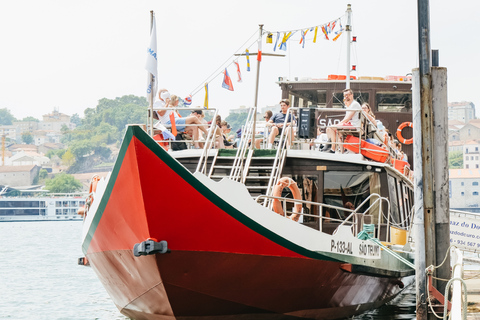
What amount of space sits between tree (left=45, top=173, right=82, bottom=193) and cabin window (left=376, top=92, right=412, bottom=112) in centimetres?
12909

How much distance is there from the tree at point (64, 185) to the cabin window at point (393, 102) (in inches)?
5082

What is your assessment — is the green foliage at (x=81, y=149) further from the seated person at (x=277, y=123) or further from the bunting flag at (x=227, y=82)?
the seated person at (x=277, y=123)

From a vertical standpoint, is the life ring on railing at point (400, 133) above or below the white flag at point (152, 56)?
below

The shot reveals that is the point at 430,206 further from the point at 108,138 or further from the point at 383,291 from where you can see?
the point at 108,138

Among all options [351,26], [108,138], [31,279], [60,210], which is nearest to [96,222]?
[351,26]

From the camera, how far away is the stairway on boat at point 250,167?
1113 centimetres

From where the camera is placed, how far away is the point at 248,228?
853cm

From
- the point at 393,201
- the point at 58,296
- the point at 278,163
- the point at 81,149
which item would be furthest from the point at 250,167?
the point at 81,149

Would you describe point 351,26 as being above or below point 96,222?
above

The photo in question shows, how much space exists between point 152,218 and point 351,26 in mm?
11714

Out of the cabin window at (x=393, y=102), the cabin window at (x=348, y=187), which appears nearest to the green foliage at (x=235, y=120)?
the cabin window at (x=393, y=102)

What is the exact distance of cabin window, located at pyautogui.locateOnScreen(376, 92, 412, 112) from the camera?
17792 mm

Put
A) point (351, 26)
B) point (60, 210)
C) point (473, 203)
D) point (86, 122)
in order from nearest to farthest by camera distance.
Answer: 1. point (351, 26)
2. point (60, 210)
3. point (473, 203)
4. point (86, 122)

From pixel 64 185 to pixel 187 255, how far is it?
454 ft
